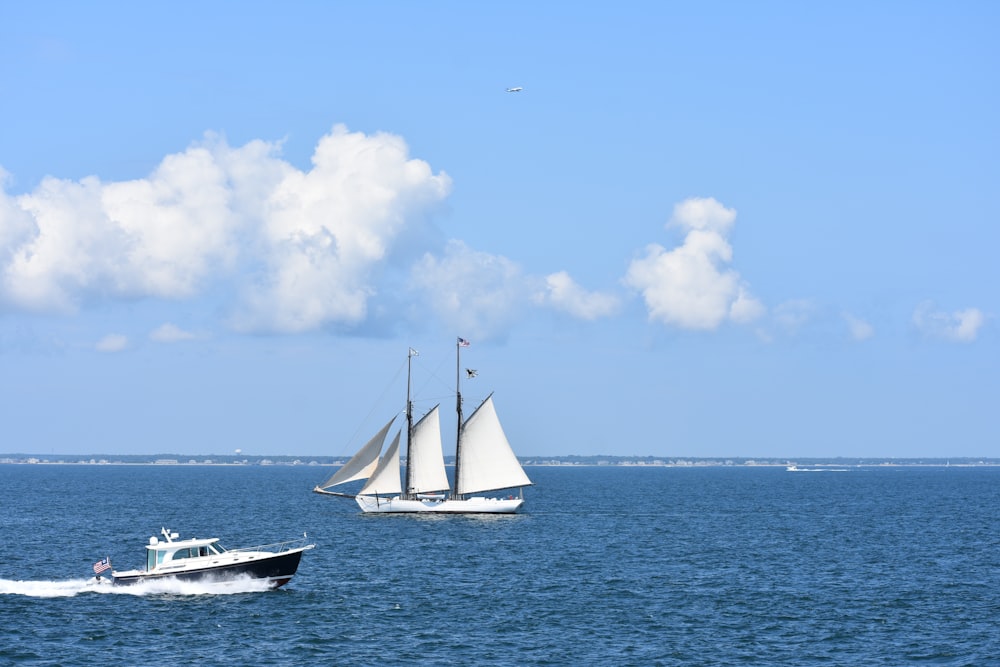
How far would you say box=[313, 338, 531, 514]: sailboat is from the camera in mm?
127250

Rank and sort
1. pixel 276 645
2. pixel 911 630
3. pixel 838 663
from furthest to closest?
1. pixel 911 630
2. pixel 276 645
3. pixel 838 663

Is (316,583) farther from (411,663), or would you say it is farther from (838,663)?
(838,663)

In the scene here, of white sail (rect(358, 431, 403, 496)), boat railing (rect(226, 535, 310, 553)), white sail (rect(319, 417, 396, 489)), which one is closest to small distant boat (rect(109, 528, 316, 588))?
boat railing (rect(226, 535, 310, 553))

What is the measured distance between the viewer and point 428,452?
130 m

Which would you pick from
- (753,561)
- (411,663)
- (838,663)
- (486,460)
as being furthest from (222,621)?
(486,460)

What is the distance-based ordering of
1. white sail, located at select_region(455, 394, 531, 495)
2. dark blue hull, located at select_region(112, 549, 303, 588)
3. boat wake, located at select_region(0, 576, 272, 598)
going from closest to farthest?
1. dark blue hull, located at select_region(112, 549, 303, 588)
2. boat wake, located at select_region(0, 576, 272, 598)
3. white sail, located at select_region(455, 394, 531, 495)

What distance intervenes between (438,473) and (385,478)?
5822 millimetres

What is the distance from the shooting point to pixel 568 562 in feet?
280

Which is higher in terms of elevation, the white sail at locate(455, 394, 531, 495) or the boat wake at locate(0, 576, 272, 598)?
the white sail at locate(455, 394, 531, 495)

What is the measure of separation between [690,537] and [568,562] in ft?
80.6

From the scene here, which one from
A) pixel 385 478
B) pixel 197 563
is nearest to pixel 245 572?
pixel 197 563

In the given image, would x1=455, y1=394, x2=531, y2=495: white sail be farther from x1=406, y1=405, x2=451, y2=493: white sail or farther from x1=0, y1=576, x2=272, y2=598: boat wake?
x1=0, y1=576, x2=272, y2=598: boat wake

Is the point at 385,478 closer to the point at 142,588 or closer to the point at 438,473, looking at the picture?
the point at 438,473

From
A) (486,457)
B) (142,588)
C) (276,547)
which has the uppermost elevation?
(486,457)
